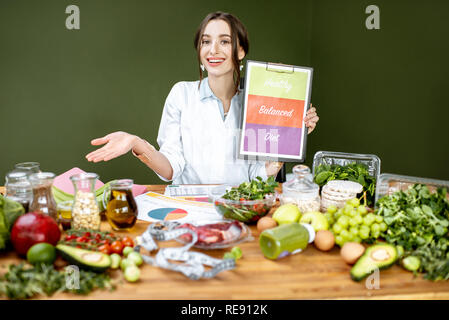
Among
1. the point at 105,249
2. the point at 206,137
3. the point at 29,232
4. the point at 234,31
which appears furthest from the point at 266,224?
the point at 234,31

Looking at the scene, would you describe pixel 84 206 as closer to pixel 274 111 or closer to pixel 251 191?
pixel 251 191

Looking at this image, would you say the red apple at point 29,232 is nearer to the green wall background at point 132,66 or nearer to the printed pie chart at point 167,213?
the printed pie chart at point 167,213

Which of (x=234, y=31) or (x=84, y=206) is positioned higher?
(x=234, y=31)

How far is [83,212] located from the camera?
1.23m

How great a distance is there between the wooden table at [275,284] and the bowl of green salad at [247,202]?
27 cm

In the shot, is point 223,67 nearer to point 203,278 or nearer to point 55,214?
point 55,214

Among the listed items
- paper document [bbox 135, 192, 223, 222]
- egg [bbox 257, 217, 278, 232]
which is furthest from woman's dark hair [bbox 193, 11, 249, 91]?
egg [bbox 257, 217, 278, 232]

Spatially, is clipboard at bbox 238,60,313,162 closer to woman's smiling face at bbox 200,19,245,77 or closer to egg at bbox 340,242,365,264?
woman's smiling face at bbox 200,19,245,77

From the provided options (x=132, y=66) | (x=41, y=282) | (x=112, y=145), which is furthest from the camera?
(x=132, y=66)

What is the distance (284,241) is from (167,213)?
1.87 feet

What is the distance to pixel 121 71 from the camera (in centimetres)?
367

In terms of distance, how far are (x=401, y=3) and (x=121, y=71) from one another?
8.40 ft

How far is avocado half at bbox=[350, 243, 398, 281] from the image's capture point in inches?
38.4
